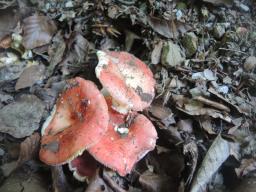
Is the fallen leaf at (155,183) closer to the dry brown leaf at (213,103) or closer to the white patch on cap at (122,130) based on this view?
the white patch on cap at (122,130)

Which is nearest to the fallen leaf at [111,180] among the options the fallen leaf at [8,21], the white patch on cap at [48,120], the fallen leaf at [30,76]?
the white patch on cap at [48,120]

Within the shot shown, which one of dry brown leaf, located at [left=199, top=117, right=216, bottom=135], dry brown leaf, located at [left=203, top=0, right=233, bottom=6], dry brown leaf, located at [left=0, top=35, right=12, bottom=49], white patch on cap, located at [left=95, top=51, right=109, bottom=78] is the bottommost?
dry brown leaf, located at [left=199, top=117, right=216, bottom=135]

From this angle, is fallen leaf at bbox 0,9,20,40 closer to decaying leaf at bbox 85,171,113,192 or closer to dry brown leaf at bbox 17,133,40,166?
dry brown leaf at bbox 17,133,40,166

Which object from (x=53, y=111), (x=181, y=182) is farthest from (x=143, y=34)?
(x=181, y=182)

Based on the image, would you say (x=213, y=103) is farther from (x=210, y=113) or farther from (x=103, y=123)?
(x=103, y=123)

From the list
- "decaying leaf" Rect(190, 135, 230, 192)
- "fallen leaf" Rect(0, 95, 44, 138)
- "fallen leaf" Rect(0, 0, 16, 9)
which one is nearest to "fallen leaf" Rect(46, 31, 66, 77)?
"fallen leaf" Rect(0, 95, 44, 138)

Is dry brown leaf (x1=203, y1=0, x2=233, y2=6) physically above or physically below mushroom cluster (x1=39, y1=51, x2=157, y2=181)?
above

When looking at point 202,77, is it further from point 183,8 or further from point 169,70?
point 183,8

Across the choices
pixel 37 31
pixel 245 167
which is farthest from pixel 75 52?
pixel 245 167
